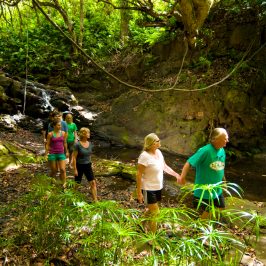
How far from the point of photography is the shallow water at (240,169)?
9.19 m

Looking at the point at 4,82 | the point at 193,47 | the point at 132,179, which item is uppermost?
the point at 193,47

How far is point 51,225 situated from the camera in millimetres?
3402

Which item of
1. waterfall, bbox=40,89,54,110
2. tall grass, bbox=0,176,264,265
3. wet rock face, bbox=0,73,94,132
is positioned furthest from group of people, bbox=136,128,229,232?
waterfall, bbox=40,89,54,110

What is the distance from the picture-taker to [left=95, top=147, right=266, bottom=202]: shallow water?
9195 millimetres

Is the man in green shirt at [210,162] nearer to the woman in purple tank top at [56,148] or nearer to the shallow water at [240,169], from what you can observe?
the woman in purple tank top at [56,148]

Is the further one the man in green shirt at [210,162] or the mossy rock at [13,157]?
the mossy rock at [13,157]

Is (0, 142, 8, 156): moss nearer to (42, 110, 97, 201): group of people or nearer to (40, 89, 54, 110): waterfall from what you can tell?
(42, 110, 97, 201): group of people

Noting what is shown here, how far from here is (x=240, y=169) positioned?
1091 cm

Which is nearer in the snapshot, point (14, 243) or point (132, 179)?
point (14, 243)

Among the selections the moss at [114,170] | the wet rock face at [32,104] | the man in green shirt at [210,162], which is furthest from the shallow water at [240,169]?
the man in green shirt at [210,162]

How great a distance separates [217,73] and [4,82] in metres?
9.27

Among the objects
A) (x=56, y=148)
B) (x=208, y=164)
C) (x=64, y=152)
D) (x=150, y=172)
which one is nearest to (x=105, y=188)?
(x=64, y=152)

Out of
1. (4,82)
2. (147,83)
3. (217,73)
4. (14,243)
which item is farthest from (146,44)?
(14,243)

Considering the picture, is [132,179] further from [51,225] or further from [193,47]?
[193,47]
